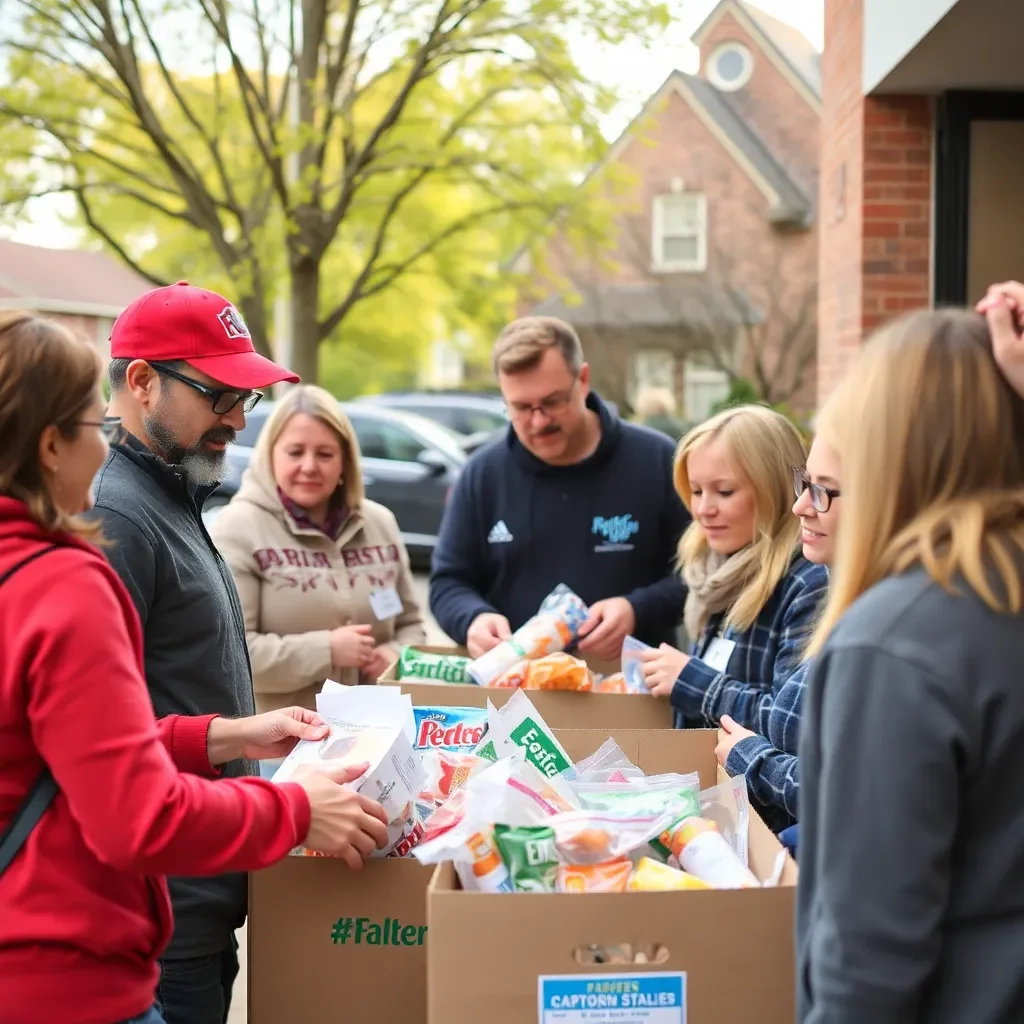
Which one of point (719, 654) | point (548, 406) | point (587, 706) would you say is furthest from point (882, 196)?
point (587, 706)

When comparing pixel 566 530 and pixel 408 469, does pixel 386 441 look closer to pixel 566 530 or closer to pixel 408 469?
pixel 408 469

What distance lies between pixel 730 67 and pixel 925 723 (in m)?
28.0

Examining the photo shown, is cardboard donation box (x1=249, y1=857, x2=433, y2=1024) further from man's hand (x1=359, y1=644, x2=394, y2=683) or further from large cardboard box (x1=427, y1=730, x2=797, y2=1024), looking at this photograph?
man's hand (x1=359, y1=644, x2=394, y2=683)

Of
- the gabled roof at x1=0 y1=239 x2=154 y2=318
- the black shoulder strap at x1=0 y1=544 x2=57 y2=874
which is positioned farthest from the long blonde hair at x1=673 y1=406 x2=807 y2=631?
the gabled roof at x1=0 y1=239 x2=154 y2=318

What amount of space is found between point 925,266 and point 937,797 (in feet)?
16.9

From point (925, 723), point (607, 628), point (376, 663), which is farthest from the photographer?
point (376, 663)

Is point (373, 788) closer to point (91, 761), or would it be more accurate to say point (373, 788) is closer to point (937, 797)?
point (91, 761)

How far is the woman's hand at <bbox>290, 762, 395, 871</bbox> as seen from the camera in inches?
72.1

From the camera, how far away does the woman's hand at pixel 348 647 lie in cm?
346

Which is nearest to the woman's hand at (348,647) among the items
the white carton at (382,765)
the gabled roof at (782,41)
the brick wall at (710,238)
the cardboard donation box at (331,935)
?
the white carton at (382,765)

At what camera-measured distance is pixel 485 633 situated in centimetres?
333

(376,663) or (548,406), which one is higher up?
(548,406)

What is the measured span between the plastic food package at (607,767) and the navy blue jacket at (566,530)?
137 centimetres

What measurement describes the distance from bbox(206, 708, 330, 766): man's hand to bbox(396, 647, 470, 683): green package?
895 millimetres
